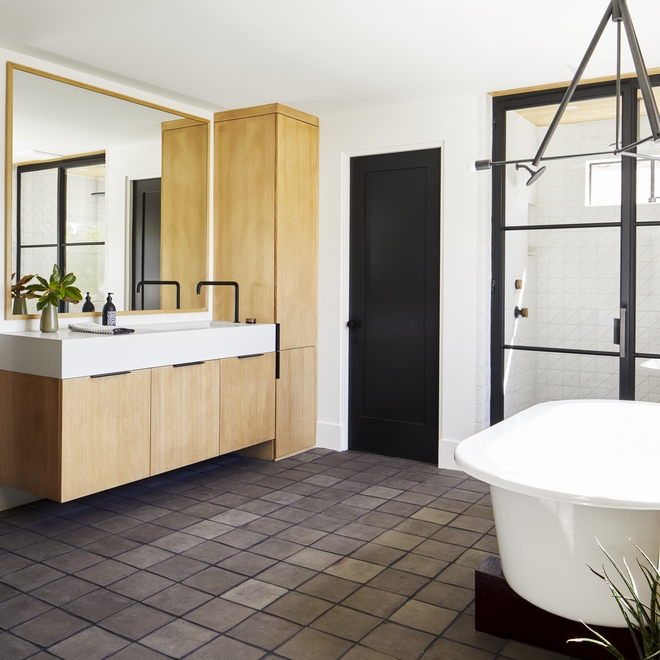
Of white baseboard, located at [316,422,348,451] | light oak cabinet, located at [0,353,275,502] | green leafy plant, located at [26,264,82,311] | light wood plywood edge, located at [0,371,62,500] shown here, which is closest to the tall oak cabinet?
white baseboard, located at [316,422,348,451]

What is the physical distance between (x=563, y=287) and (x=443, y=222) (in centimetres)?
88

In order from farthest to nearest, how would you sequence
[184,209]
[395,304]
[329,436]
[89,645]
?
[329,436] → [395,304] → [184,209] → [89,645]

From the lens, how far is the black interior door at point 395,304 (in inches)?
181

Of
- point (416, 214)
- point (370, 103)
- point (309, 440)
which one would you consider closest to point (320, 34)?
point (370, 103)

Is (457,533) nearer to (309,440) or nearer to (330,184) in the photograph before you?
(309,440)

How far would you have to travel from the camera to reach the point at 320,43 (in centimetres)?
342

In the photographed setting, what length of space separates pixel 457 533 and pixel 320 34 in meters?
2.56

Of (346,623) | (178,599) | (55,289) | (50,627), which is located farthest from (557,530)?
(55,289)

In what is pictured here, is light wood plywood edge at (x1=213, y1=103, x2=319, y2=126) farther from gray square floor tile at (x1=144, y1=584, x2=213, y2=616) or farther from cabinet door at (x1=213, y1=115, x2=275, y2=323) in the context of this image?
gray square floor tile at (x1=144, y1=584, x2=213, y2=616)

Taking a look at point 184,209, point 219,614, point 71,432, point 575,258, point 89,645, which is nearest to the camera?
point 89,645

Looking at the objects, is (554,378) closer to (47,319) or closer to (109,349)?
(109,349)

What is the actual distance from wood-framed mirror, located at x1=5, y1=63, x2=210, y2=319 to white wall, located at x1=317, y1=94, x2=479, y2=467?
93 cm

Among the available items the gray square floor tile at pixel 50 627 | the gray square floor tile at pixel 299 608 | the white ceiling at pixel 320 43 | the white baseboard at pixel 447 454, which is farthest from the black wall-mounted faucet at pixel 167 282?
the gray square floor tile at pixel 299 608

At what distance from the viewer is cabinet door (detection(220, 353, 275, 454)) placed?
4.22 meters
